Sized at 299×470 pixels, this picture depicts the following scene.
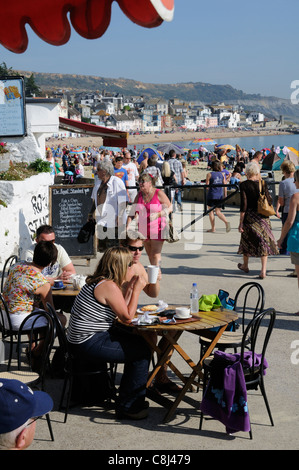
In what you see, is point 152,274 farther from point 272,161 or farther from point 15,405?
point 272,161

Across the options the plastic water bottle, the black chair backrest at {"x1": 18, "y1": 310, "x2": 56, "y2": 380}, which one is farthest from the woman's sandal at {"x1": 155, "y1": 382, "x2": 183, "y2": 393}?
the black chair backrest at {"x1": 18, "y1": 310, "x2": 56, "y2": 380}

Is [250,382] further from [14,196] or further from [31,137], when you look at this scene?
[31,137]

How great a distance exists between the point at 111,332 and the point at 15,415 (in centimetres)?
186

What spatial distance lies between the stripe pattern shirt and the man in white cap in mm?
1502

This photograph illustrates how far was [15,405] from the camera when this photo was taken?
2.95 meters

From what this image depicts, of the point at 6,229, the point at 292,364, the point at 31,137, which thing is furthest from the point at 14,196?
the point at 292,364

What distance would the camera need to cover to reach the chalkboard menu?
391 inches

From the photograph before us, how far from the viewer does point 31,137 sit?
11797 mm

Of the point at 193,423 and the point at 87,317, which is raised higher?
the point at 87,317

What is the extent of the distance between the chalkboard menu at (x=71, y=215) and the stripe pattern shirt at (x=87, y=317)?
539cm

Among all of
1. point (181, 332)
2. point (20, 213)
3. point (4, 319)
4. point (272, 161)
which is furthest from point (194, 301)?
point (272, 161)

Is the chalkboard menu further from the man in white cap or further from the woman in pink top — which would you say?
Result: the man in white cap

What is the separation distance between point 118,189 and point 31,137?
285 cm

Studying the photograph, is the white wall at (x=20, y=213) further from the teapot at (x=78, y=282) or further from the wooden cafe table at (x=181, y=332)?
the wooden cafe table at (x=181, y=332)
